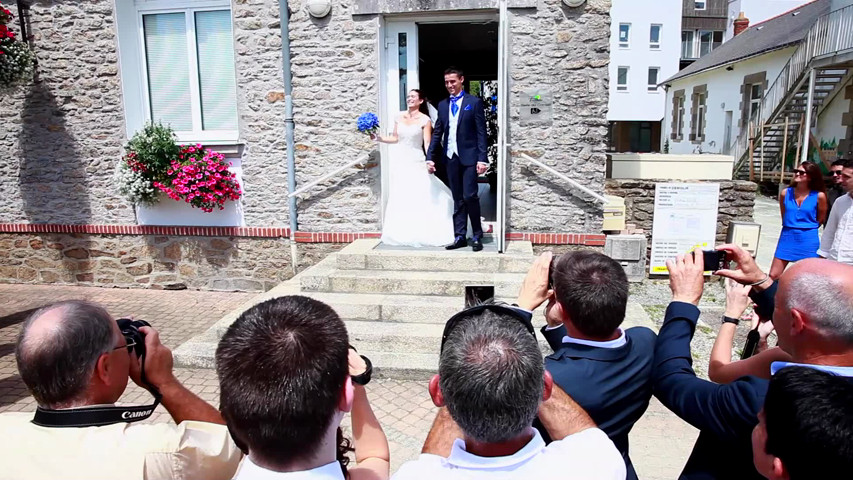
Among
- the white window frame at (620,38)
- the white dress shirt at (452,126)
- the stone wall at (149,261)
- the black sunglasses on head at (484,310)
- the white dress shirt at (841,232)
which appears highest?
the white window frame at (620,38)

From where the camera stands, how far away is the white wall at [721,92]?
19.0m

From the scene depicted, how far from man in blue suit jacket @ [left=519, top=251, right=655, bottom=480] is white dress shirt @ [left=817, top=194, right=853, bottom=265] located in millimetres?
4337

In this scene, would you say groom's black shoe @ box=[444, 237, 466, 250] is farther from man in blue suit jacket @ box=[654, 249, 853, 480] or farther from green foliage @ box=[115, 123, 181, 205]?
man in blue suit jacket @ box=[654, 249, 853, 480]

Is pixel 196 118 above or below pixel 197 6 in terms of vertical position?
below

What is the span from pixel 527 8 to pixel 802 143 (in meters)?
14.6

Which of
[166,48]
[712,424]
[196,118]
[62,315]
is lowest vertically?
[712,424]

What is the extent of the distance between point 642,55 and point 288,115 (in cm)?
2959

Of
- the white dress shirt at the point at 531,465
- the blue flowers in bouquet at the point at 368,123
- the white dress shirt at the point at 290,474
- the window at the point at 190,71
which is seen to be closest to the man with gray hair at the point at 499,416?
the white dress shirt at the point at 531,465

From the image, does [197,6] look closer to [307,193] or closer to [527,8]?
[307,193]

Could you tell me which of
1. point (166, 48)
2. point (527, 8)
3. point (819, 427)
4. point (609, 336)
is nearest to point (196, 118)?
point (166, 48)

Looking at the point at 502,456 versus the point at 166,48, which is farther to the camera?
the point at 166,48

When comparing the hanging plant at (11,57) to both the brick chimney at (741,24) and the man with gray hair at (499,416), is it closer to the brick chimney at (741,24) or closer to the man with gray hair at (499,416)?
the man with gray hair at (499,416)

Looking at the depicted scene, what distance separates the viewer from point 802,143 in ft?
53.5

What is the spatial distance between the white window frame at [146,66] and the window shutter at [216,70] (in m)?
0.06
